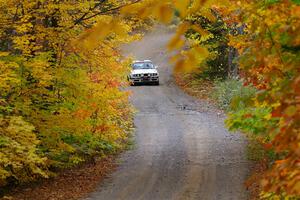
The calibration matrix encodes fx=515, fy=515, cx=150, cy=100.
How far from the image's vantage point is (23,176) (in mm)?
14648

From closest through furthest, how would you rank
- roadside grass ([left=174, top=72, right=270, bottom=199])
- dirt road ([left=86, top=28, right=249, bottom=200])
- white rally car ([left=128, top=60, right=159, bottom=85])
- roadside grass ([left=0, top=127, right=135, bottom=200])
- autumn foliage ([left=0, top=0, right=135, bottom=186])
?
autumn foliage ([left=0, top=0, right=135, bottom=186])
dirt road ([left=86, top=28, right=249, bottom=200])
roadside grass ([left=0, top=127, right=135, bottom=200])
roadside grass ([left=174, top=72, right=270, bottom=199])
white rally car ([left=128, top=60, right=159, bottom=85])

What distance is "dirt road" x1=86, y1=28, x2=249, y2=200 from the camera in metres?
14.1

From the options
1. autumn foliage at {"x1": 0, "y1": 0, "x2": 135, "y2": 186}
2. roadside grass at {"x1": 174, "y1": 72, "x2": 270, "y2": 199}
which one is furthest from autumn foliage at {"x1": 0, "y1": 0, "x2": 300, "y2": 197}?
roadside grass at {"x1": 174, "y1": 72, "x2": 270, "y2": 199}

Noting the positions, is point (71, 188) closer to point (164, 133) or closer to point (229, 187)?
point (229, 187)

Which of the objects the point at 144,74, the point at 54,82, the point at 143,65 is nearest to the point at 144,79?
the point at 144,74

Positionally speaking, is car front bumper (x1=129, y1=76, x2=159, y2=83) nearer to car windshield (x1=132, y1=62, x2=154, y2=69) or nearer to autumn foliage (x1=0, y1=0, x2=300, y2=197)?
car windshield (x1=132, y1=62, x2=154, y2=69)

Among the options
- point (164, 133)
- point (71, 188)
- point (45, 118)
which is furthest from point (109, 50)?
point (164, 133)

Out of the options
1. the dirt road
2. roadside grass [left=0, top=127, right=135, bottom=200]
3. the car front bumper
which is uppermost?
the car front bumper

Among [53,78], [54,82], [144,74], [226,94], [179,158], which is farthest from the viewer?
[144,74]

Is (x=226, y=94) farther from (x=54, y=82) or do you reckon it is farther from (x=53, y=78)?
(x=53, y=78)

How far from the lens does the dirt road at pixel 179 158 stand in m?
14.1

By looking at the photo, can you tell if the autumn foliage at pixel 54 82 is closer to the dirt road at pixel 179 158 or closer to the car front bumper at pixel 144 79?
the dirt road at pixel 179 158

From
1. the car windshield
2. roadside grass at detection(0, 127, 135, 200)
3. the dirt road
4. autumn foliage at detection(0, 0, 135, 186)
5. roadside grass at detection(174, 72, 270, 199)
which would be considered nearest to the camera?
autumn foliage at detection(0, 0, 135, 186)

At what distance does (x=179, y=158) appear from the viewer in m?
18.0
